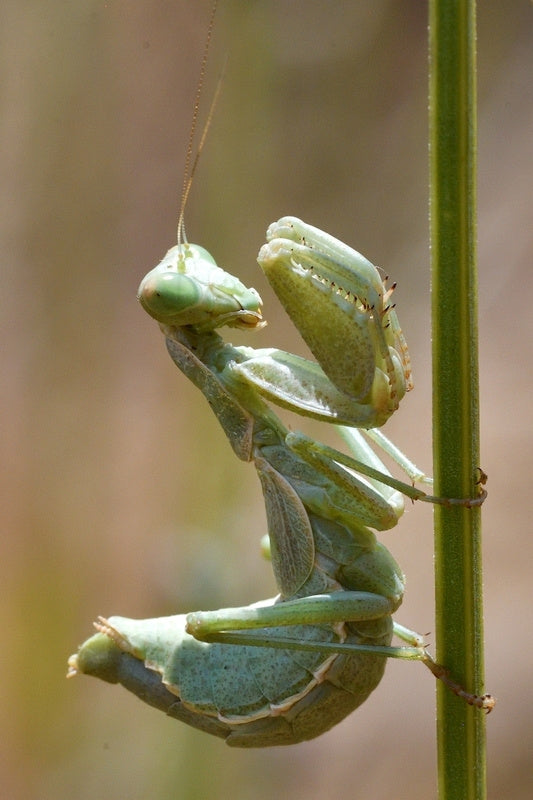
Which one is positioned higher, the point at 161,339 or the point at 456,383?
the point at 161,339

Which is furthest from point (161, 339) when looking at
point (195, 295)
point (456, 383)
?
point (456, 383)

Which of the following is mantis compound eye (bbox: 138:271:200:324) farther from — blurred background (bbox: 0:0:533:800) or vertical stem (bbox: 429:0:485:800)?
blurred background (bbox: 0:0:533:800)

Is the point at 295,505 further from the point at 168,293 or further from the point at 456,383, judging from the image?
the point at 456,383

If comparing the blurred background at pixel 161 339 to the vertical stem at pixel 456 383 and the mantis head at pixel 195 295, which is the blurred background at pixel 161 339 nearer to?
the mantis head at pixel 195 295

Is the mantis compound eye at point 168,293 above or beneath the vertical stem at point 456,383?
above

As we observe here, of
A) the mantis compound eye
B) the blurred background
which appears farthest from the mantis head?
the blurred background

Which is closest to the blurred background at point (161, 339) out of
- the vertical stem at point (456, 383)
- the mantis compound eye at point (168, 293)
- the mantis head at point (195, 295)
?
the mantis head at point (195, 295)
